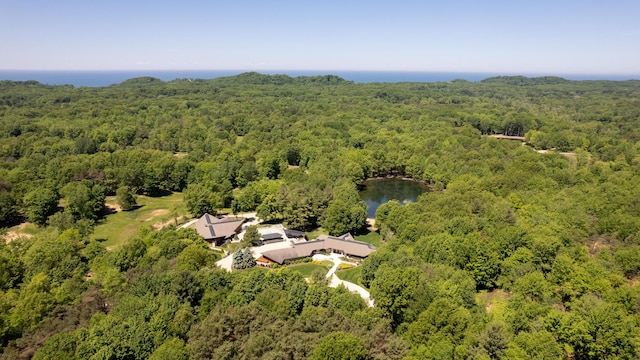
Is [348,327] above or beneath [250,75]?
beneath

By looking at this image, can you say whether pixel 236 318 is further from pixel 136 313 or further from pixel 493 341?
pixel 493 341

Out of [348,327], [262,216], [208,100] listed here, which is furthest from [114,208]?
[208,100]

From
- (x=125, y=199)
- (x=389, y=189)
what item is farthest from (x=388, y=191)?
(x=125, y=199)

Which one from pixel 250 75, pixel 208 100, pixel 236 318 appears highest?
pixel 250 75

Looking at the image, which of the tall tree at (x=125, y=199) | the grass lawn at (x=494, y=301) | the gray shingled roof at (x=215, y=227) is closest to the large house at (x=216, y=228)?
the gray shingled roof at (x=215, y=227)

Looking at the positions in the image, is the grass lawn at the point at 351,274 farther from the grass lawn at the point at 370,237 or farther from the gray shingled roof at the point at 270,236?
the gray shingled roof at the point at 270,236

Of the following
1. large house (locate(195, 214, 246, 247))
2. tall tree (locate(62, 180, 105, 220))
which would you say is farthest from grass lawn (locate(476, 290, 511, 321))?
tall tree (locate(62, 180, 105, 220))

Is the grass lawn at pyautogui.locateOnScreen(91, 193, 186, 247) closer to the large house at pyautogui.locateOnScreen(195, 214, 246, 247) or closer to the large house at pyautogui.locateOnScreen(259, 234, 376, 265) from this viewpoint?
the large house at pyautogui.locateOnScreen(195, 214, 246, 247)

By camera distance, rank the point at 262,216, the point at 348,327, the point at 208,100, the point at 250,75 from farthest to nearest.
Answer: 1. the point at 250,75
2. the point at 208,100
3. the point at 262,216
4. the point at 348,327
